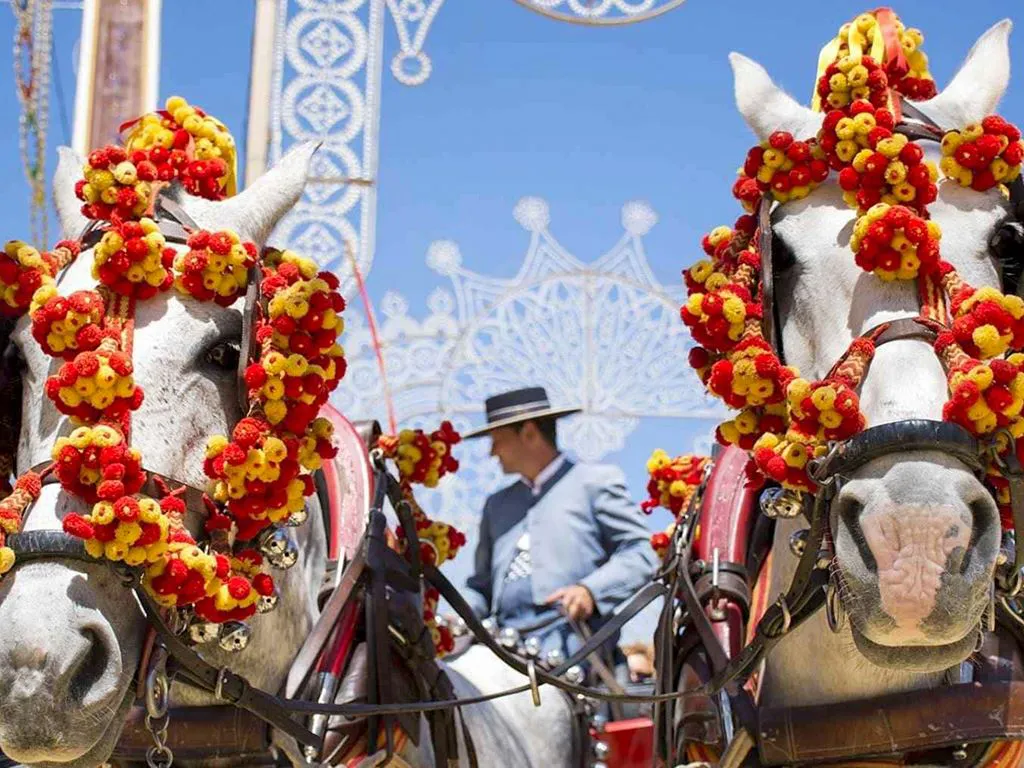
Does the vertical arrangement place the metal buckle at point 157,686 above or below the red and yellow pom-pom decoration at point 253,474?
below

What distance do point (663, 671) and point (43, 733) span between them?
58.1 inches

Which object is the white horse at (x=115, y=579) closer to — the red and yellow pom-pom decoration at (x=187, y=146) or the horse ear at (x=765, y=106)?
the red and yellow pom-pom decoration at (x=187, y=146)

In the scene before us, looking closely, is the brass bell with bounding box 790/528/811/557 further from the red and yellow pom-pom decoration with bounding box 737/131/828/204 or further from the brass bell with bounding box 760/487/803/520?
the red and yellow pom-pom decoration with bounding box 737/131/828/204

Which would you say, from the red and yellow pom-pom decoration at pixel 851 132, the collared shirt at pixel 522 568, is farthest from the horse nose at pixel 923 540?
the collared shirt at pixel 522 568

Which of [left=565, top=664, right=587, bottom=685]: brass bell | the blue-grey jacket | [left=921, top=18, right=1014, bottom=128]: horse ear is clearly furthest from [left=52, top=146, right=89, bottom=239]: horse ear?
the blue-grey jacket

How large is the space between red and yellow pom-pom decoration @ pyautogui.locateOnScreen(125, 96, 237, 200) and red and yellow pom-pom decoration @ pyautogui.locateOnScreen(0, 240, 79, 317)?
316 mm

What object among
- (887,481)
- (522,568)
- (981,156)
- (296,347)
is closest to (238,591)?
(296,347)

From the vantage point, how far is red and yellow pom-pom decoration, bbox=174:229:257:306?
8.59 feet

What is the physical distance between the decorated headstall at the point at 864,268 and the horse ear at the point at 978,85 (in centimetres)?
7

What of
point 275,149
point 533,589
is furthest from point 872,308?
point 275,149

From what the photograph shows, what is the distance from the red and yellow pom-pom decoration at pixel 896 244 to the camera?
2549mm

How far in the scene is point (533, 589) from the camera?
5086 millimetres

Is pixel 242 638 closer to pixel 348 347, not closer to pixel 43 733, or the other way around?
pixel 43 733

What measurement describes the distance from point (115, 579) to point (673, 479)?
6.42 feet
